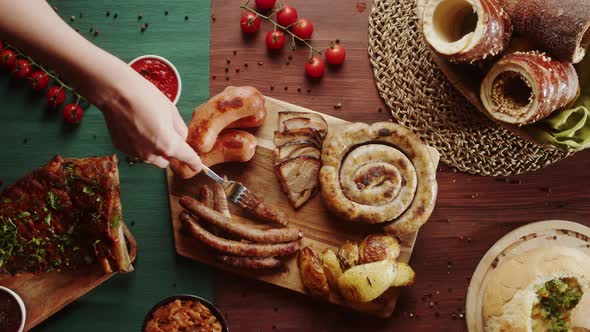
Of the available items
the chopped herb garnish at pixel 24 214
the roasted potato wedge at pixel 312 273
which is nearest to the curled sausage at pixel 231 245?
the roasted potato wedge at pixel 312 273

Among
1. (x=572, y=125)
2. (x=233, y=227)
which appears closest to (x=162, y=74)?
(x=233, y=227)

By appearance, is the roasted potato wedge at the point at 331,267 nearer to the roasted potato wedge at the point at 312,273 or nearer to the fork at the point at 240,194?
the roasted potato wedge at the point at 312,273

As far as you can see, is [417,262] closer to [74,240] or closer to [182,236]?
[182,236]

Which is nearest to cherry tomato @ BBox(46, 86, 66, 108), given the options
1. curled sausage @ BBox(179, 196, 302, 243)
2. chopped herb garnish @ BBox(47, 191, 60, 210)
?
chopped herb garnish @ BBox(47, 191, 60, 210)

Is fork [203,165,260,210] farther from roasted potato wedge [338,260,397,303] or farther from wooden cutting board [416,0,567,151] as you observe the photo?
wooden cutting board [416,0,567,151]

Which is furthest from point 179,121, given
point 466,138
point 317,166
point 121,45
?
point 466,138
